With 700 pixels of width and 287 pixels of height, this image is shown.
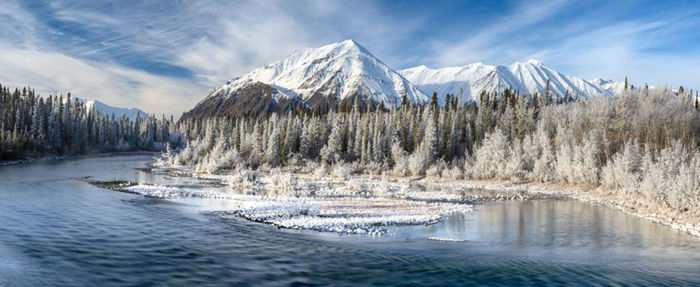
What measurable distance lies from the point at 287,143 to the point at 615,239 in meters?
72.9

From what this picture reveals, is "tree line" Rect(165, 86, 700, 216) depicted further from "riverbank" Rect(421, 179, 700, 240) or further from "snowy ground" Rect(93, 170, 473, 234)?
"snowy ground" Rect(93, 170, 473, 234)

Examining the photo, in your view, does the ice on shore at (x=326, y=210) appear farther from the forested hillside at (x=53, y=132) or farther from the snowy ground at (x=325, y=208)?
the forested hillside at (x=53, y=132)

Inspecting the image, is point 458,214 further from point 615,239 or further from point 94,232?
point 94,232

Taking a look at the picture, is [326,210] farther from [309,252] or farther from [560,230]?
[560,230]

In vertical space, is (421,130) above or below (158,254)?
above

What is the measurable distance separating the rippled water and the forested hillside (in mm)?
73019

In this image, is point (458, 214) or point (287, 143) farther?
point (287, 143)

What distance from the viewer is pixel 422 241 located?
21516mm

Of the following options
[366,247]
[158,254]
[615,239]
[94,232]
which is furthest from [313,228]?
[615,239]

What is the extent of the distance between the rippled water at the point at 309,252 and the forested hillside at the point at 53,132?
73.0 m

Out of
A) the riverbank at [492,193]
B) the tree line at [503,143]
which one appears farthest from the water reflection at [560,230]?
the tree line at [503,143]

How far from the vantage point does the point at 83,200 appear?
32.9 metres

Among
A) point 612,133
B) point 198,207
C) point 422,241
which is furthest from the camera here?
→ point 612,133

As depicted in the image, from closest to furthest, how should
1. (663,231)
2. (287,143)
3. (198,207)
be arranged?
(663,231) → (198,207) → (287,143)
